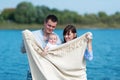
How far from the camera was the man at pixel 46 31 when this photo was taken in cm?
467

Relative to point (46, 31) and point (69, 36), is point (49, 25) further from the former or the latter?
point (69, 36)

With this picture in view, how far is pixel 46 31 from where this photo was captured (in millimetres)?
4734

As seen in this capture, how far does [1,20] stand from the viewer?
261 feet

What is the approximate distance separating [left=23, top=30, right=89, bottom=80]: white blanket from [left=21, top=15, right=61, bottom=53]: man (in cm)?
12

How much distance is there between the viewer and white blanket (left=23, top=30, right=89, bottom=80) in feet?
15.2

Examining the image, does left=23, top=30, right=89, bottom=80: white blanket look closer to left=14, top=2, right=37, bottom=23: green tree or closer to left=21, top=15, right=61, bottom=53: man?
left=21, top=15, right=61, bottom=53: man

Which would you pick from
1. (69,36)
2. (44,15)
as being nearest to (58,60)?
(69,36)

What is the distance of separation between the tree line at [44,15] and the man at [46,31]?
2892 inches

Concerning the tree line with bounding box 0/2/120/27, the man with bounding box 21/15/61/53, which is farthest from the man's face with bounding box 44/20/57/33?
the tree line with bounding box 0/2/120/27

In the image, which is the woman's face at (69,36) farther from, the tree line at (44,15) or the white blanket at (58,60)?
the tree line at (44,15)

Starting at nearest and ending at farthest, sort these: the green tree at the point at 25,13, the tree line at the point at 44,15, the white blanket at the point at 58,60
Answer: the white blanket at the point at 58,60
the green tree at the point at 25,13
the tree line at the point at 44,15

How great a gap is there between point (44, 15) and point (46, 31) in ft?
244

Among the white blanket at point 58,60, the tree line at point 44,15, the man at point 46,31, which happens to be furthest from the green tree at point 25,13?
the white blanket at point 58,60

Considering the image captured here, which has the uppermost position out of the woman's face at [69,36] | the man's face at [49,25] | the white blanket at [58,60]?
the man's face at [49,25]
